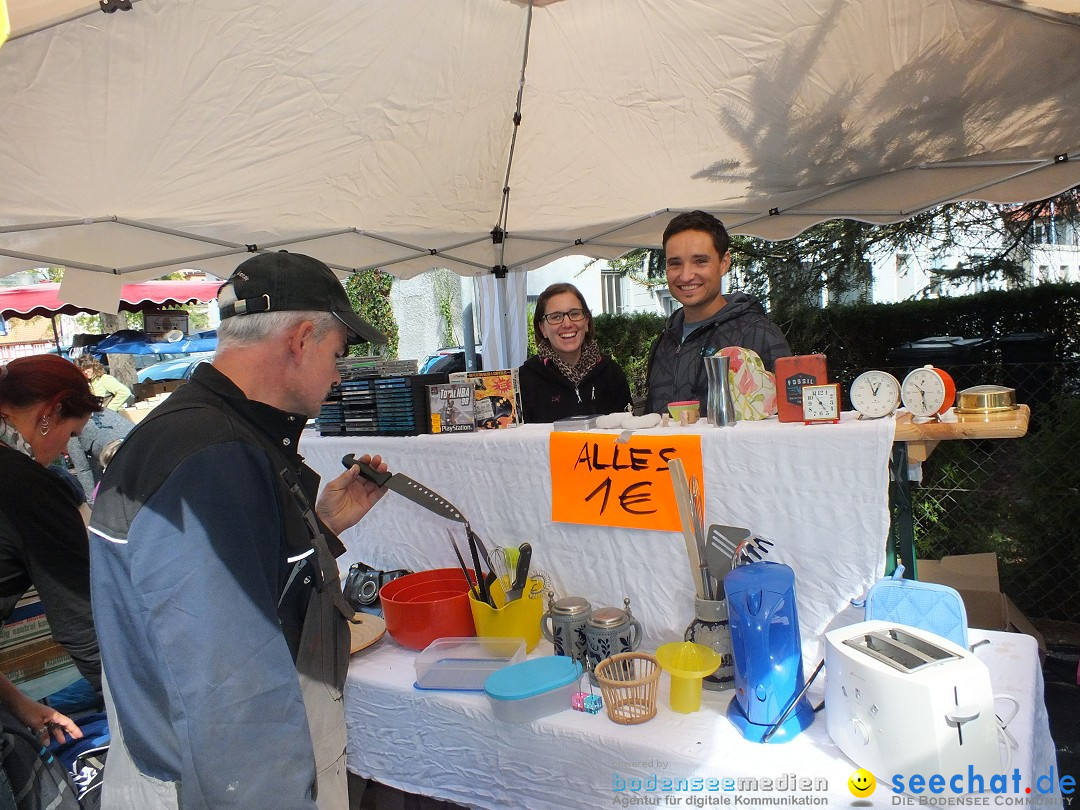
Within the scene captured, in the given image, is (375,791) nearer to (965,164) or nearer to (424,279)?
(965,164)

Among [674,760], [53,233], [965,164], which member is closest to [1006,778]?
[674,760]

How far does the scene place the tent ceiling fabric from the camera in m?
2.29

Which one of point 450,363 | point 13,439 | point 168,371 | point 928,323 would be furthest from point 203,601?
point 168,371

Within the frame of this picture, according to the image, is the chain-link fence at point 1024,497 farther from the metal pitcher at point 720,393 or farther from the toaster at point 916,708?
the toaster at point 916,708

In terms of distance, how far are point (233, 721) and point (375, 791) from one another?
101cm

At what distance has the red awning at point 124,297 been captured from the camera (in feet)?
26.5

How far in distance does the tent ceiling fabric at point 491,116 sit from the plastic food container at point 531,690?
2200mm

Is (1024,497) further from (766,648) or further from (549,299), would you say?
(766,648)

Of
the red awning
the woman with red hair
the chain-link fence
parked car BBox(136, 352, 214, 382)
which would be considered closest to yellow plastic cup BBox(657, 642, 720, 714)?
the woman with red hair

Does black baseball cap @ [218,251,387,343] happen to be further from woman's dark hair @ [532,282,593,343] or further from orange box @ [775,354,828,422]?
woman's dark hair @ [532,282,593,343]

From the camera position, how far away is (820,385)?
1.42 metres

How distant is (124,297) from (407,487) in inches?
308

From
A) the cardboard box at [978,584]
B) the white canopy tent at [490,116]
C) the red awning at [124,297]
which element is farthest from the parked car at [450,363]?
the cardboard box at [978,584]

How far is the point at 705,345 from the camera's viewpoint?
214cm
